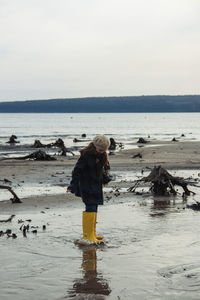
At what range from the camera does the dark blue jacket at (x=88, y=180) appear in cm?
752

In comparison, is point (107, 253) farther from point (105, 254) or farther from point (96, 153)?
point (96, 153)

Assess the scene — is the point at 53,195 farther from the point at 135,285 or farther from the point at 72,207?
the point at 135,285

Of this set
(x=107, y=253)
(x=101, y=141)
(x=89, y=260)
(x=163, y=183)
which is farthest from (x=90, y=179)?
(x=163, y=183)

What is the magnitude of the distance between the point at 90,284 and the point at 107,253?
51.3 inches

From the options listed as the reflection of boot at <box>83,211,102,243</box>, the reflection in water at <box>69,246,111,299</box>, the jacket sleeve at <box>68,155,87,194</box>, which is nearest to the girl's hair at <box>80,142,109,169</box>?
the jacket sleeve at <box>68,155,87,194</box>

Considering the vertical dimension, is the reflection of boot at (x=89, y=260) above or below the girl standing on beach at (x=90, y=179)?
below

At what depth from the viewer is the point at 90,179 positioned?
761cm

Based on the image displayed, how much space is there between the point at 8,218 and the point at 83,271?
10.7 ft

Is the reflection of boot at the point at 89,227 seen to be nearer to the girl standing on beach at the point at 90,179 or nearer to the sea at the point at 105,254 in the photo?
the girl standing on beach at the point at 90,179

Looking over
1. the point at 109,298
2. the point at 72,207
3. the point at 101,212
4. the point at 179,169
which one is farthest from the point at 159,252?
the point at 179,169

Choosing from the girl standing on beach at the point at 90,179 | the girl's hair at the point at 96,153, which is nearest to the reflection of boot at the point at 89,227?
the girl standing on beach at the point at 90,179

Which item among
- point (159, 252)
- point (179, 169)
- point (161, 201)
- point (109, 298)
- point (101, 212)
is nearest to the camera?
point (109, 298)

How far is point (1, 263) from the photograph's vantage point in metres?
6.10

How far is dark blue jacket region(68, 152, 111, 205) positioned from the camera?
7516 millimetres
